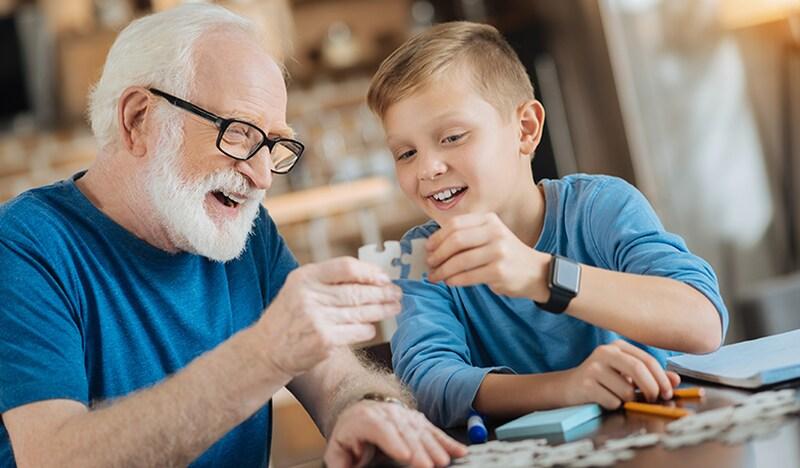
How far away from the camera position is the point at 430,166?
64.0 inches

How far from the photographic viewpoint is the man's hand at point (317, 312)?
116 cm

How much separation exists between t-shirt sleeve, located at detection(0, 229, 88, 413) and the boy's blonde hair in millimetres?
608

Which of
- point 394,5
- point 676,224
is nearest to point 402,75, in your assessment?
point 676,224

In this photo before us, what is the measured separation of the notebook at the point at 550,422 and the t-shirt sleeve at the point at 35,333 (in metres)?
0.59

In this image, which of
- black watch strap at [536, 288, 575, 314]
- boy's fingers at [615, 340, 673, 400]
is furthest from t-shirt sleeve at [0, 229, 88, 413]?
boy's fingers at [615, 340, 673, 400]

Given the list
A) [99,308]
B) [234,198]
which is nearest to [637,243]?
[234,198]

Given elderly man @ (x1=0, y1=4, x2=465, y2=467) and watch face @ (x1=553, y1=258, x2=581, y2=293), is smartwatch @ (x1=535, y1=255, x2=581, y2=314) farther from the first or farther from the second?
elderly man @ (x1=0, y1=4, x2=465, y2=467)

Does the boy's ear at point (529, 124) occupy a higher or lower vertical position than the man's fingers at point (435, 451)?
higher

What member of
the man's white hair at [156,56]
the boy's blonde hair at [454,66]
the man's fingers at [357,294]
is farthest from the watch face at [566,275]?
the man's white hair at [156,56]

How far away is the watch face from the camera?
1293 millimetres

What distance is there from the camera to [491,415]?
52.8 inches

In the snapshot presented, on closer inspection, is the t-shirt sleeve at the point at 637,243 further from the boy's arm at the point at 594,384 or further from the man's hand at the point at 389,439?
the man's hand at the point at 389,439

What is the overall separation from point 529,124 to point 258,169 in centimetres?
51

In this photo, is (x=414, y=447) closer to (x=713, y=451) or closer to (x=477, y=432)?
(x=477, y=432)
